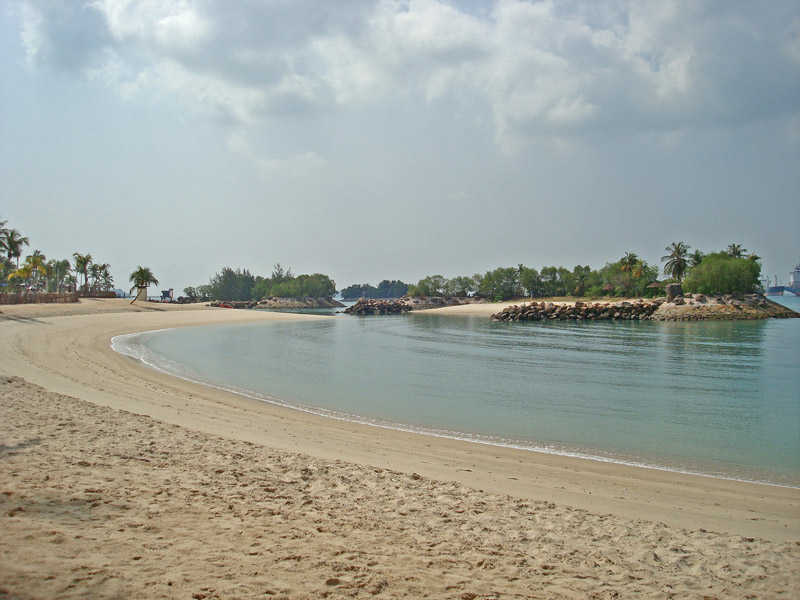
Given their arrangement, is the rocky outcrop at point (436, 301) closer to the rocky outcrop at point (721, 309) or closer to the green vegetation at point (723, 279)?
the green vegetation at point (723, 279)

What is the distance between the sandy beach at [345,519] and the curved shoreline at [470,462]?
6 cm

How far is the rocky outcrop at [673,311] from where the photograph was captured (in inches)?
2771

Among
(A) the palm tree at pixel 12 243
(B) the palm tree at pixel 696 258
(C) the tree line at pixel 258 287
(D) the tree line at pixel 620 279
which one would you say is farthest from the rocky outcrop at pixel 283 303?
(B) the palm tree at pixel 696 258

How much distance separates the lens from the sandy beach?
13.5 feet

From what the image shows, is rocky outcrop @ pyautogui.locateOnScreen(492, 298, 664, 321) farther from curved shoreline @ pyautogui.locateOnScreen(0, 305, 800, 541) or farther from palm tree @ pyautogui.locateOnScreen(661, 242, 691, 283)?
curved shoreline @ pyautogui.locateOnScreen(0, 305, 800, 541)

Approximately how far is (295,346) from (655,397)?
79.2ft

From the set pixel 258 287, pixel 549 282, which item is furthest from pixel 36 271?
pixel 549 282

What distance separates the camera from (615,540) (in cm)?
586

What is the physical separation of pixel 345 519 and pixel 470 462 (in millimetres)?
4248

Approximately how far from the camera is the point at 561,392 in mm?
18375

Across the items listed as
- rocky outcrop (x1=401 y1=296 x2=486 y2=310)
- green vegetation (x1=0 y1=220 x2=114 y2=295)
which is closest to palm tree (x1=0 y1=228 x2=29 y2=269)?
green vegetation (x1=0 y1=220 x2=114 y2=295)

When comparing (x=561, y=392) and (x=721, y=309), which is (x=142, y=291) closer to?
(x=561, y=392)

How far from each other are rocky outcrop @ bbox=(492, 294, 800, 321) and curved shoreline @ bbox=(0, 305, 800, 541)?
69.4 metres

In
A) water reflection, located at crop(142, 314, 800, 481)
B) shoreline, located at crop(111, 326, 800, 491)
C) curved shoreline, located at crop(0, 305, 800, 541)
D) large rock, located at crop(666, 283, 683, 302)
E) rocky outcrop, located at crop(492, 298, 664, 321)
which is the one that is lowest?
water reflection, located at crop(142, 314, 800, 481)
